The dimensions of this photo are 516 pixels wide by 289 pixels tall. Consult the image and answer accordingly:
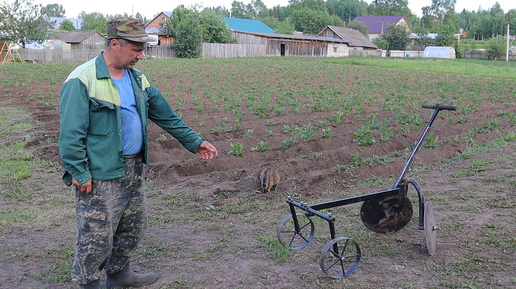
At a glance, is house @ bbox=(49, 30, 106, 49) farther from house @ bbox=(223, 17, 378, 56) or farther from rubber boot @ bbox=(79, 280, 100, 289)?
rubber boot @ bbox=(79, 280, 100, 289)

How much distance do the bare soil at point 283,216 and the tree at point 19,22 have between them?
4130cm

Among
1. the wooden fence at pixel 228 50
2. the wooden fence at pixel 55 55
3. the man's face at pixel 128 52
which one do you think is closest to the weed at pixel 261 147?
the man's face at pixel 128 52

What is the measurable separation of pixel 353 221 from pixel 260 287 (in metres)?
1.77

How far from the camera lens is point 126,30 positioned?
3.24 m

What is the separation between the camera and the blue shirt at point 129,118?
3.40 metres


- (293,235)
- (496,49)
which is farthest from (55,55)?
(496,49)

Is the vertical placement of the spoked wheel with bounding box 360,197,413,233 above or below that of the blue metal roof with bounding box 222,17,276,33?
below

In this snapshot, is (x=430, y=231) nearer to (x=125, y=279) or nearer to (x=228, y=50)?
(x=125, y=279)

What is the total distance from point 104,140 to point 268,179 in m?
3.26

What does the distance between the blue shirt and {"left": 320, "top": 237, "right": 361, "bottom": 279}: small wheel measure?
5.44ft

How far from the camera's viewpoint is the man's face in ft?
10.8

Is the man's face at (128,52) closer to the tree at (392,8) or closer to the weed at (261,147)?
the weed at (261,147)

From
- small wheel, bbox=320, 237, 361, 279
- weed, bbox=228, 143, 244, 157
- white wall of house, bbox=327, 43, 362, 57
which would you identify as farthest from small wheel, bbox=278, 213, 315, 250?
white wall of house, bbox=327, 43, 362, 57

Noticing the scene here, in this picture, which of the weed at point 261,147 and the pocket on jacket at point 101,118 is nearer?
the pocket on jacket at point 101,118
